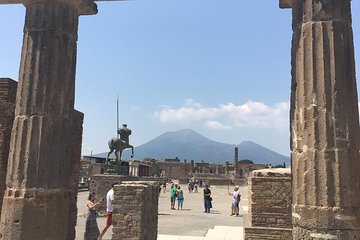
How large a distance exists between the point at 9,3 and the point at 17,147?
2408 mm

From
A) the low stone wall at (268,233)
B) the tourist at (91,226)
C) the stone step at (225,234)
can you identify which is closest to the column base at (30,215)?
the tourist at (91,226)

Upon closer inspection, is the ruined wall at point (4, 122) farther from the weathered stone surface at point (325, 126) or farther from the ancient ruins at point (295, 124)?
the weathered stone surface at point (325, 126)

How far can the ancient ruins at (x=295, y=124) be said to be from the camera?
4.15m

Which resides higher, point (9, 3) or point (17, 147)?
point (9, 3)

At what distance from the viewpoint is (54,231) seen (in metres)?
5.01

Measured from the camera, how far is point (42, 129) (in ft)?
16.6

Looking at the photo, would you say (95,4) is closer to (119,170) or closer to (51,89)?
(51,89)

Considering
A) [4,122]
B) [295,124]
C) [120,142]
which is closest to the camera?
[295,124]

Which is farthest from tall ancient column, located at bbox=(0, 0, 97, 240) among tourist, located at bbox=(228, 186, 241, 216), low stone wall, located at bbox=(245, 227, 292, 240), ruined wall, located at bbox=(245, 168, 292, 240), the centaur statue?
tourist, located at bbox=(228, 186, 241, 216)

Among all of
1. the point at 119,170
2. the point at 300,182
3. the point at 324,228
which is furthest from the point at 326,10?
the point at 119,170

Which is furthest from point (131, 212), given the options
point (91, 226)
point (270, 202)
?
point (270, 202)

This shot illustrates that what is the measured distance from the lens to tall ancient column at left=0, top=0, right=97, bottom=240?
4934 mm

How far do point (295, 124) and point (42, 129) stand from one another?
3457 millimetres

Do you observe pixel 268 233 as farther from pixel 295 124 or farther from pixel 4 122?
pixel 4 122
